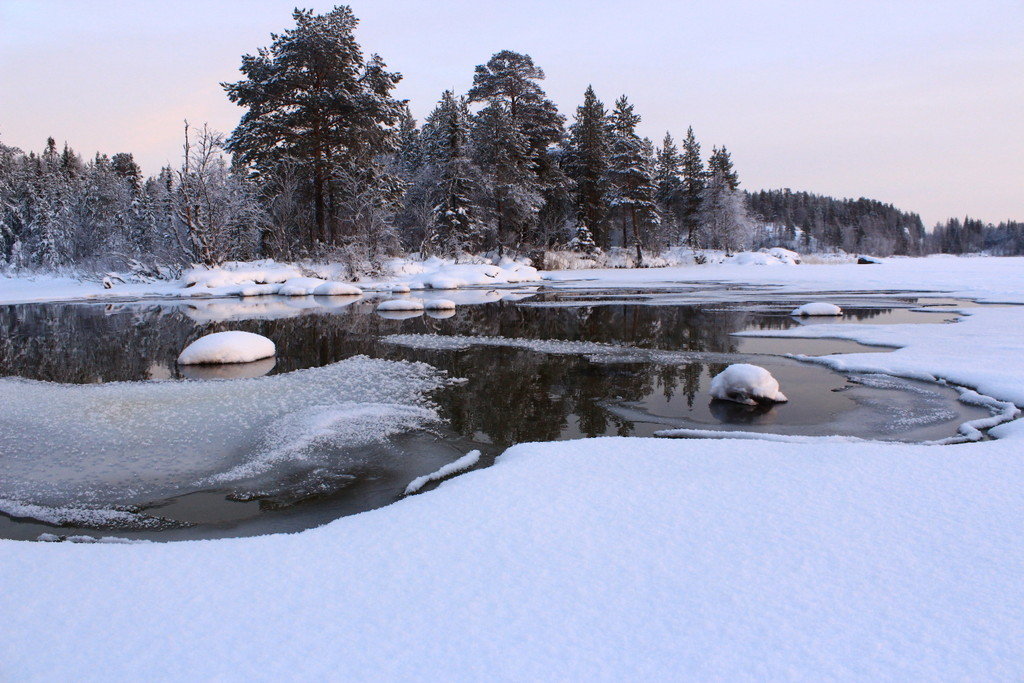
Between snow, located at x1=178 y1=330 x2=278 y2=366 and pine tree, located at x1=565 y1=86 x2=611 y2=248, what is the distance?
132 ft

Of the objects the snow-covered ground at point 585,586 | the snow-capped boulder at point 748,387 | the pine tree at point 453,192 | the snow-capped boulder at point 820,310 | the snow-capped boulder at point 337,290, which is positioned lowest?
the snow-covered ground at point 585,586

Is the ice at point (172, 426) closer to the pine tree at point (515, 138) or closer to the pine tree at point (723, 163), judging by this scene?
the pine tree at point (515, 138)

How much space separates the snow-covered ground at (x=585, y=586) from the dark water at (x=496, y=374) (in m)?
0.95

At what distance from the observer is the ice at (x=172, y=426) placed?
495cm

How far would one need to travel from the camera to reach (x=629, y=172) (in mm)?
47781

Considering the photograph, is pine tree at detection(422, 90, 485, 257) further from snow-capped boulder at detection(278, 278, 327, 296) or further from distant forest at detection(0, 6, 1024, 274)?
snow-capped boulder at detection(278, 278, 327, 296)

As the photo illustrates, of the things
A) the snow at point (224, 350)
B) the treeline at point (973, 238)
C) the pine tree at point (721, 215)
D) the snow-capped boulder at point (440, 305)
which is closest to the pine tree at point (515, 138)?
the snow-capped boulder at point (440, 305)

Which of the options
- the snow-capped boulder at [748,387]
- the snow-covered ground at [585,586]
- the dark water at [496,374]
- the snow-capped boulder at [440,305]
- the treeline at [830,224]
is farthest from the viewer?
the treeline at [830,224]

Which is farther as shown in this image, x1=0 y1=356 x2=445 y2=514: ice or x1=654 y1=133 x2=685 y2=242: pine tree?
x1=654 y1=133 x2=685 y2=242: pine tree

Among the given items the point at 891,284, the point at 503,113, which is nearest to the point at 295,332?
the point at 891,284

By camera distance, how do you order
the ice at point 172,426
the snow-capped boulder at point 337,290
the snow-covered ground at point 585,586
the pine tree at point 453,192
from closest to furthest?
1. the snow-covered ground at point 585,586
2. the ice at point 172,426
3. the snow-capped boulder at point 337,290
4. the pine tree at point 453,192

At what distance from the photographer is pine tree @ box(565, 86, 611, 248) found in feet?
157

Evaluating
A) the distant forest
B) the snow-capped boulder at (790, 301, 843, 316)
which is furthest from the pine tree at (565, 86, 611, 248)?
the snow-capped boulder at (790, 301, 843, 316)

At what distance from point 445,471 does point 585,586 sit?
2.45 m
